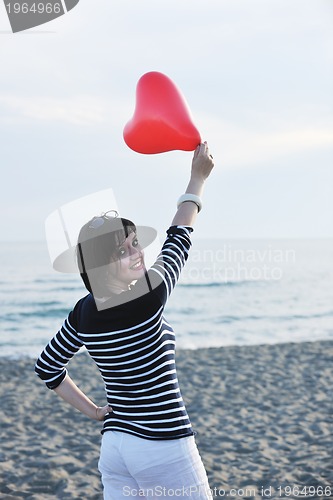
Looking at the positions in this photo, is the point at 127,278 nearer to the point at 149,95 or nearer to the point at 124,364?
the point at 124,364

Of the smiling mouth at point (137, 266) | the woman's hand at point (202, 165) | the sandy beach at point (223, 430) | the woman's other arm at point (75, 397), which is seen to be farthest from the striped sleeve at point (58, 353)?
the sandy beach at point (223, 430)

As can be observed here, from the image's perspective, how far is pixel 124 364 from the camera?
2115mm

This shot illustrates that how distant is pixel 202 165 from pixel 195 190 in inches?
3.9

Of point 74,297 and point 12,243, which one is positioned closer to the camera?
point 74,297

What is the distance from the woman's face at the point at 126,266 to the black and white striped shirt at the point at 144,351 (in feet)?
0.12

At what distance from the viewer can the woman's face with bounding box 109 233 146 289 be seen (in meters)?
2.09

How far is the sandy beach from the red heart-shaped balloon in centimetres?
287

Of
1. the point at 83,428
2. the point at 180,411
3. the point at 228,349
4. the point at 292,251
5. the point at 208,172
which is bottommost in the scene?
the point at 292,251

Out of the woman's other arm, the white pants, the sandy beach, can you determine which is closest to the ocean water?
the sandy beach

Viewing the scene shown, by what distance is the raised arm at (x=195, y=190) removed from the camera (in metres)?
2.16

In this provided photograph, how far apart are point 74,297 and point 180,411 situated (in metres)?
21.3

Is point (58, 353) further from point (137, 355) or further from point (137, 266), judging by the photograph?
point (137, 266)

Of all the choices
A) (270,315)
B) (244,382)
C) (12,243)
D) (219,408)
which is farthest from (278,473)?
(12,243)

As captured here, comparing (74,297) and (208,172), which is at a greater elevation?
(208,172)
